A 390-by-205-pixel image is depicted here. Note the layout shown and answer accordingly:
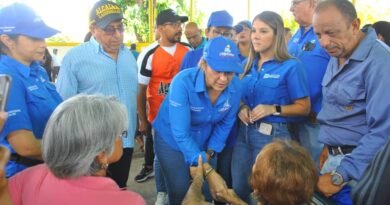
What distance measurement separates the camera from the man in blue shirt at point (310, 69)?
234cm

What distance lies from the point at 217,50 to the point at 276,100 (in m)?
0.53

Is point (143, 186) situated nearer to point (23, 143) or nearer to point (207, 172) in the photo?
point (207, 172)

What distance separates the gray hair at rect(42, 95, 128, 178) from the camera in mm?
1141

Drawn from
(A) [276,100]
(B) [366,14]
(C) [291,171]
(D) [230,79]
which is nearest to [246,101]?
(A) [276,100]

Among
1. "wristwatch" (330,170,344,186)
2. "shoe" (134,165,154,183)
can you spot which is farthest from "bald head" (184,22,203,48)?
"wristwatch" (330,170,344,186)

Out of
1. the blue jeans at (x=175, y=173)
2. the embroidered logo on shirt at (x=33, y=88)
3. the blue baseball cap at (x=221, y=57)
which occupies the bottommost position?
the blue jeans at (x=175, y=173)

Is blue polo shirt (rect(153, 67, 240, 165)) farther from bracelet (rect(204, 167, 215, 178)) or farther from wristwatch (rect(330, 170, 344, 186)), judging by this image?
wristwatch (rect(330, 170, 344, 186))

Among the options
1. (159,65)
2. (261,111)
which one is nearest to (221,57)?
(261,111)

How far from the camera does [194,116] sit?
2076mm

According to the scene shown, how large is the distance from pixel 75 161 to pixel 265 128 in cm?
132

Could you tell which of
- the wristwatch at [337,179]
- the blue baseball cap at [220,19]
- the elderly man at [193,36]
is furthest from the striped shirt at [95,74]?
the elderly man at [193,36]

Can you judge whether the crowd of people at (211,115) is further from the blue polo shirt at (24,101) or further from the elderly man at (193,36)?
the elderly man at (193,36)

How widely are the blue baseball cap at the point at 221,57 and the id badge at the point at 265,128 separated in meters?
0.43

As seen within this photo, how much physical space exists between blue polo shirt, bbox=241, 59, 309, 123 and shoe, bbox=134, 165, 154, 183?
6.70 feet
